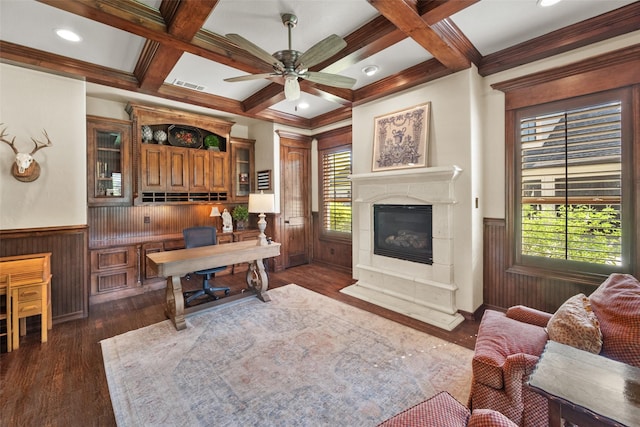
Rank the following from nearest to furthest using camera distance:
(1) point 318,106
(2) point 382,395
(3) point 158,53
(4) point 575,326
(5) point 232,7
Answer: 1. (4) point 575,326
2. (2) point 382,395
3. (5) point 232,7
4. (3) point 158,53
5. (1) point 318,106

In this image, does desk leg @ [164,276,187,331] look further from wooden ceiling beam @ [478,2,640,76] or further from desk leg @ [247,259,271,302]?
wooden ceiling beam @ [478,2,640,76]

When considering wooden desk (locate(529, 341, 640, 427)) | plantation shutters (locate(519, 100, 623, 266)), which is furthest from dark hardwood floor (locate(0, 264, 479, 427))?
wooden desk (locate(529, 341, 640, 427))

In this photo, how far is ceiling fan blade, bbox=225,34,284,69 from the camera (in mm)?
1951

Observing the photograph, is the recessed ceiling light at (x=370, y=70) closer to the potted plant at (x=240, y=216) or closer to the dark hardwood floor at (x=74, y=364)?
the dark hardwood floor at (x=74, y=364)

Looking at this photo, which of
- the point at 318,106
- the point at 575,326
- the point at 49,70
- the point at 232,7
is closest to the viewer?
the point at 575,326

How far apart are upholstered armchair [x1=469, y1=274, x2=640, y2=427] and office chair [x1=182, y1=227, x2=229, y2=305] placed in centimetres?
304

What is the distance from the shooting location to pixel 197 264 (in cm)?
301

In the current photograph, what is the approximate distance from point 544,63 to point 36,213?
5670 mm

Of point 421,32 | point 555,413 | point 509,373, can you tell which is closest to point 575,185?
point 421,32

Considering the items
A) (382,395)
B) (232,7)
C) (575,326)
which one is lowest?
(382,395)

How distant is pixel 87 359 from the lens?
2379mm

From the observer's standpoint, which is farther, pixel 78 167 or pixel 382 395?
pixel 78 167

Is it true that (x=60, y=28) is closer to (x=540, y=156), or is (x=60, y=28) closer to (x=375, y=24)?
(x=375, y=24)

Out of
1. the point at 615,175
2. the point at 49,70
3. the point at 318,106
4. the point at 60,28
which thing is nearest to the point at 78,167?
the point at 49,70
